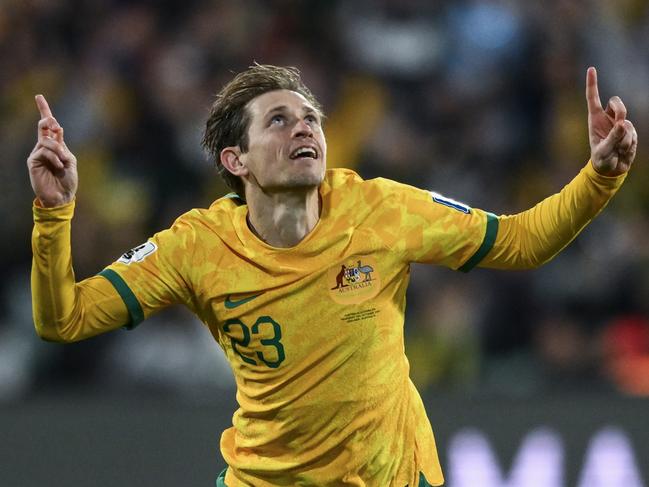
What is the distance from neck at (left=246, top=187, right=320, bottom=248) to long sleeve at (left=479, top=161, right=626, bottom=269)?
0.57 metres

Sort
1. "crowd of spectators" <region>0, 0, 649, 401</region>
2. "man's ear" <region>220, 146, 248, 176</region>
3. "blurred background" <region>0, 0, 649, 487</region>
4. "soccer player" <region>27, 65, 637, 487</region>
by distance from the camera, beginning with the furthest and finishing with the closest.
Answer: "crowd of spectators" <region>0, 0, 649, 401</region> → "blurred background" <region>0, 0, 649, 487</region> → "man's ear" <region>220, 146, 248, 176</region> → "soccer player" <region>27, 65, 637, 487</region>

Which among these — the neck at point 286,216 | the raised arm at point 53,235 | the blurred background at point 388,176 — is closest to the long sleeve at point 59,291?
the raised arm at point 53,235

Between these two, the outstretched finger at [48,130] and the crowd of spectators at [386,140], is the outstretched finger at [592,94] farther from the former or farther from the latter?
the crowd of spectators at [386,140]

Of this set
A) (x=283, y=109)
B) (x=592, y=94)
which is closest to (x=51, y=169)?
(x=283, y=109)

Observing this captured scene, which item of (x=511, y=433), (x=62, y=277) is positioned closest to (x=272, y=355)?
(x=62, y=277)

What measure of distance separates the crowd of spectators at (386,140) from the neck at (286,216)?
2577 millimetres

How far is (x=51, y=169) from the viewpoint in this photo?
12.7 feet

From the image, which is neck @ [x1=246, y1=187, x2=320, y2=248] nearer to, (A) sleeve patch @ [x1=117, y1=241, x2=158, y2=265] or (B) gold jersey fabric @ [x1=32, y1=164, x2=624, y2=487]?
(B) gold jersey fabric @ [x1=32, y1=164, x2=624, y2=487]

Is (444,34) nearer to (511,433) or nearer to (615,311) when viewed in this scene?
(615,311)

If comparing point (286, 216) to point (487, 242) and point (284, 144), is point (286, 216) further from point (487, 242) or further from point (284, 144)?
point (487, 242)

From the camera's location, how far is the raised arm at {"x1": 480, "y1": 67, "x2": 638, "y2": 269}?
12.9 ft

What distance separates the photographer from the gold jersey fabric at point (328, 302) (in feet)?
13.3

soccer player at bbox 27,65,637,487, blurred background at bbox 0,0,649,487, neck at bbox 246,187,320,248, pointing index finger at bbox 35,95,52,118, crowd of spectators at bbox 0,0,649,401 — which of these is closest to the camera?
pointing index finger at bbox 35,95,52,118

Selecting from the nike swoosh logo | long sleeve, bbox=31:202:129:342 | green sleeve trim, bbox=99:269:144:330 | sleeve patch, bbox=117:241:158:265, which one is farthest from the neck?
long sleeve, bbox=31:202:129:342
